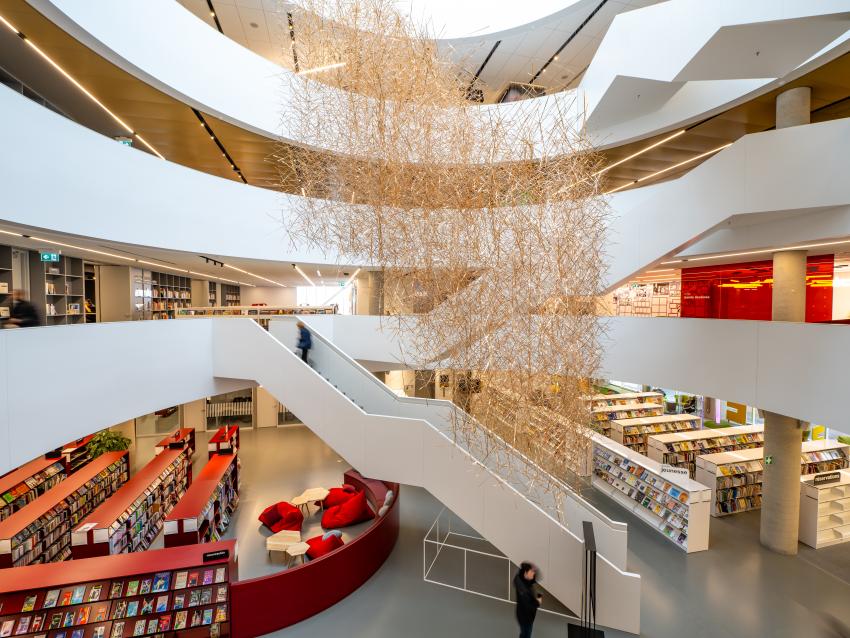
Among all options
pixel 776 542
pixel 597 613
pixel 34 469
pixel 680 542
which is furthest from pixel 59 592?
pixel 776 542

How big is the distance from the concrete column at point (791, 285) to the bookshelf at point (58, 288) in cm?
1130

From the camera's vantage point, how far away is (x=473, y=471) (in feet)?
18.1

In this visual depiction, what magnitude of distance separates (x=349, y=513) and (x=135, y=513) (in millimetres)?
3386

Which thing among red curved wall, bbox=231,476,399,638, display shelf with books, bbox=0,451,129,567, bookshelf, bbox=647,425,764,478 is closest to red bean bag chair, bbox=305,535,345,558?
red curved wall, bbox=231,476,399,638

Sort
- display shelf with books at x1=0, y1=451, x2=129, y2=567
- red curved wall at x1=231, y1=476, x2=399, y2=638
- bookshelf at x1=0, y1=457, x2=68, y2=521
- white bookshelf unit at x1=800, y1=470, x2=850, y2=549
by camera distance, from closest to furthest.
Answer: red curved wall at x1=231, y1=476, x2=399, y2=638, display shelf with books at x1=0, y1=451, x2=129, y2=567, bookshelf at x1=0, y1=457, x2=68, y2=521, white bookshelf unit at x1=800, y1=470, x2=850, y2=549

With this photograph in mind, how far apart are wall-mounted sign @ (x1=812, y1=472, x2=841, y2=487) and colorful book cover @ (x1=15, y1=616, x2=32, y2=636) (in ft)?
36.8

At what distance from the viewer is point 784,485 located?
265 inches

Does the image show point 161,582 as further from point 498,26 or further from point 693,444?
point 498,26

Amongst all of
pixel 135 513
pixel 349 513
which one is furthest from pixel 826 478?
pixel 135 513

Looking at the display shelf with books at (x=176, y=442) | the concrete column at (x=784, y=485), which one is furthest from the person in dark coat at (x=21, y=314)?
the concrete column at (x=784, y=485)

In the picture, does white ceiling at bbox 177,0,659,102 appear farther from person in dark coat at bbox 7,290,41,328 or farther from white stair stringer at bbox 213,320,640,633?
person in dark coat at bbox 7,290,41,328

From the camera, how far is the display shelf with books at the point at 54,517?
223 inches

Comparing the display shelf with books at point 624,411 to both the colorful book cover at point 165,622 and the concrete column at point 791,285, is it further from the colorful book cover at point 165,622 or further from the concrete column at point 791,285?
the colorful book cover at point 165,622

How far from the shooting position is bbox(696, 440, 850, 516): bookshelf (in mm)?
8000
